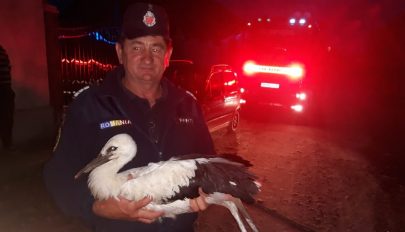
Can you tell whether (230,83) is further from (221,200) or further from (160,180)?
(160,180)

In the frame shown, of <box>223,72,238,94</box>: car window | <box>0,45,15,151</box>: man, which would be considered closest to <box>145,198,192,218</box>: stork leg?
<box>0,45,15,151</box>: man

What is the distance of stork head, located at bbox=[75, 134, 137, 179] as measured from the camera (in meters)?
1.98

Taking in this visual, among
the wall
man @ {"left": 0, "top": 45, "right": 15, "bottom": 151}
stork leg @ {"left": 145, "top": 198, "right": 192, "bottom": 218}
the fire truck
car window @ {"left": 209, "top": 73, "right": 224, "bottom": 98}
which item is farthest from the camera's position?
the fire truck

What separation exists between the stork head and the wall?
23.0 ft

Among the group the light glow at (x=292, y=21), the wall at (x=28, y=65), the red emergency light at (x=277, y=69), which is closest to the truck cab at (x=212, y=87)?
the red emergency light at (x=277, y=69)

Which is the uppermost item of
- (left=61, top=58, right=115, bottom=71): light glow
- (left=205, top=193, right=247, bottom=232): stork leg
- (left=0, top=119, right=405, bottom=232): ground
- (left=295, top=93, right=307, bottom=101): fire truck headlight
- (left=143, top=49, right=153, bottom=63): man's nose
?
(left=143, top=49, right=153, bottom=63): man's nose

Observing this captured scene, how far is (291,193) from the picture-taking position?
6.48 m

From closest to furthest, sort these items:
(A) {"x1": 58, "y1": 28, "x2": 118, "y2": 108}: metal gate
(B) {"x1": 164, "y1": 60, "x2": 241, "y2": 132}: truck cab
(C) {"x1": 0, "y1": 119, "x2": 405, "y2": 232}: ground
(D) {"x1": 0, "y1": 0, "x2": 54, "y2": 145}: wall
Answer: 1. (C) {"x1": 0, "y1": 119, "x2": 405, "y2": 232}: ground
2. (B) {"x1": 164, "y1": 60, "x2": 241, "y2": 132}: truck cab
3. (D) {"x1": 0, "y1": 0, "x2": 54, "y2": 145}: wall
4. (A) {"x1": 58, "y1": 28, "x2": 118, "y2": 108}: metal gate

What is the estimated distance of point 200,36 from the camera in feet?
81.1

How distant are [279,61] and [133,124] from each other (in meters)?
11.3

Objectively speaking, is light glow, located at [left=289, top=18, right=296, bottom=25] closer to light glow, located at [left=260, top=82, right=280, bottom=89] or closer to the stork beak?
light glow, located at [left=260, top=82, right=280, bottom=89]

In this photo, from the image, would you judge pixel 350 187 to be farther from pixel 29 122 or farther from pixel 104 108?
pixel 29 122

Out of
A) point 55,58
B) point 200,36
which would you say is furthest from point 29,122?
point 200,36

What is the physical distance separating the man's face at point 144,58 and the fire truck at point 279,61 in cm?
1086
